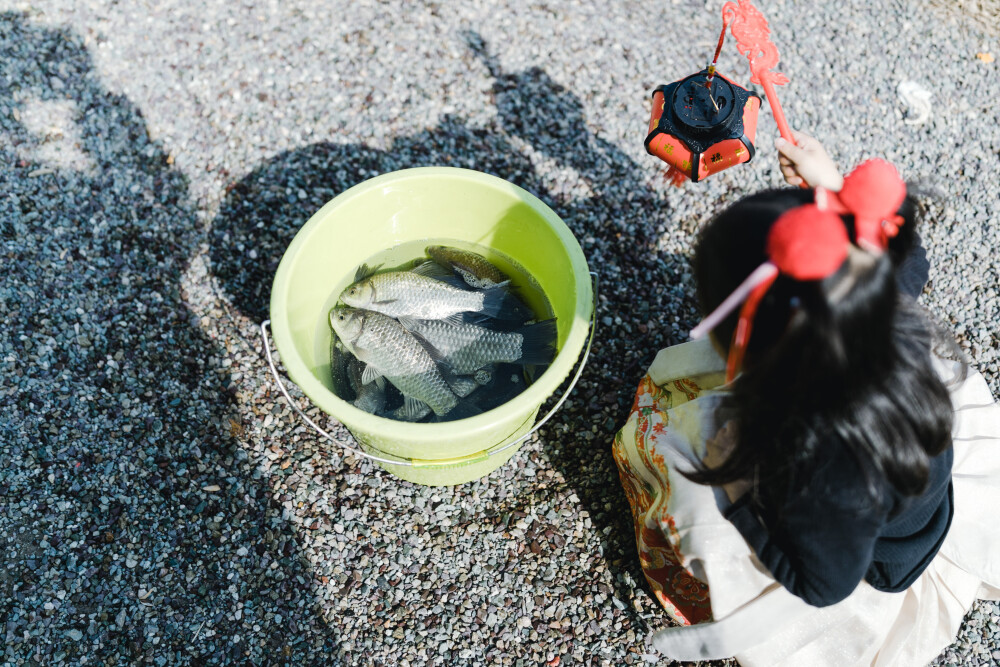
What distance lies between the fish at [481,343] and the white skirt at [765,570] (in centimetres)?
48

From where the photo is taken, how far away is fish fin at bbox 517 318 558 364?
2594 millimetres

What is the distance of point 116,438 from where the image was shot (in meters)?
2.86

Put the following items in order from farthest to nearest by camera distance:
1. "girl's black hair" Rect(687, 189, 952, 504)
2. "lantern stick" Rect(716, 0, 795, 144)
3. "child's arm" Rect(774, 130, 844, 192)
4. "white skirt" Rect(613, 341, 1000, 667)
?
"lantern stick" Rect(716, 0, 795, 144), "white skirt" Rect(613, 341, 1000, 667), "child's arm" Rect(774, 130, 844, 192), "girl's black hair" Rect(687, 189, 952, 504)

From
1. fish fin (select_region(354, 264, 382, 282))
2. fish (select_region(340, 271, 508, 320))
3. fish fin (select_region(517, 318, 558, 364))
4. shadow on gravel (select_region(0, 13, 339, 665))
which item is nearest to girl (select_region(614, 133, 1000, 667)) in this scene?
fish fin (select_region(517, 318, 558, 364))

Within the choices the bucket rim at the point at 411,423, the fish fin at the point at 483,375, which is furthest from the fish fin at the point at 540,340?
the bucket rim at the point at 411,423

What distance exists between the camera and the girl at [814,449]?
4.67ft

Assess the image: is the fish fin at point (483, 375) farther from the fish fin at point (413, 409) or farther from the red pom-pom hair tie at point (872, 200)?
the red pom-pom hair tie at point (872, 200)

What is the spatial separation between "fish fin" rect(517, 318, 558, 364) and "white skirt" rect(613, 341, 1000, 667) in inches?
17.0

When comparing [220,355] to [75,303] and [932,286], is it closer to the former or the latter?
[75,303]

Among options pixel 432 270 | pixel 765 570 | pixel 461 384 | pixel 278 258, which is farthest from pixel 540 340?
pixel 278 258

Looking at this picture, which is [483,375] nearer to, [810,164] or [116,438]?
[810,164]

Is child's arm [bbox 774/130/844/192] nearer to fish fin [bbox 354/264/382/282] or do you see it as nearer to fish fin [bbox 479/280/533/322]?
fish fin [bbox 479/280/533/322]

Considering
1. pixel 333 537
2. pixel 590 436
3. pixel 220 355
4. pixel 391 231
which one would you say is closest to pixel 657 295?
pixel 590 436

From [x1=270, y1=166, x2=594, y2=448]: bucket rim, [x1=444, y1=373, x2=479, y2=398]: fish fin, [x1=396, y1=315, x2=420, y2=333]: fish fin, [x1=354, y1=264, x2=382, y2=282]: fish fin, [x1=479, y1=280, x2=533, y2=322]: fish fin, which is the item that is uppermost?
[x1=270, y1=166, x2=594, y2=448]: bucket rim
